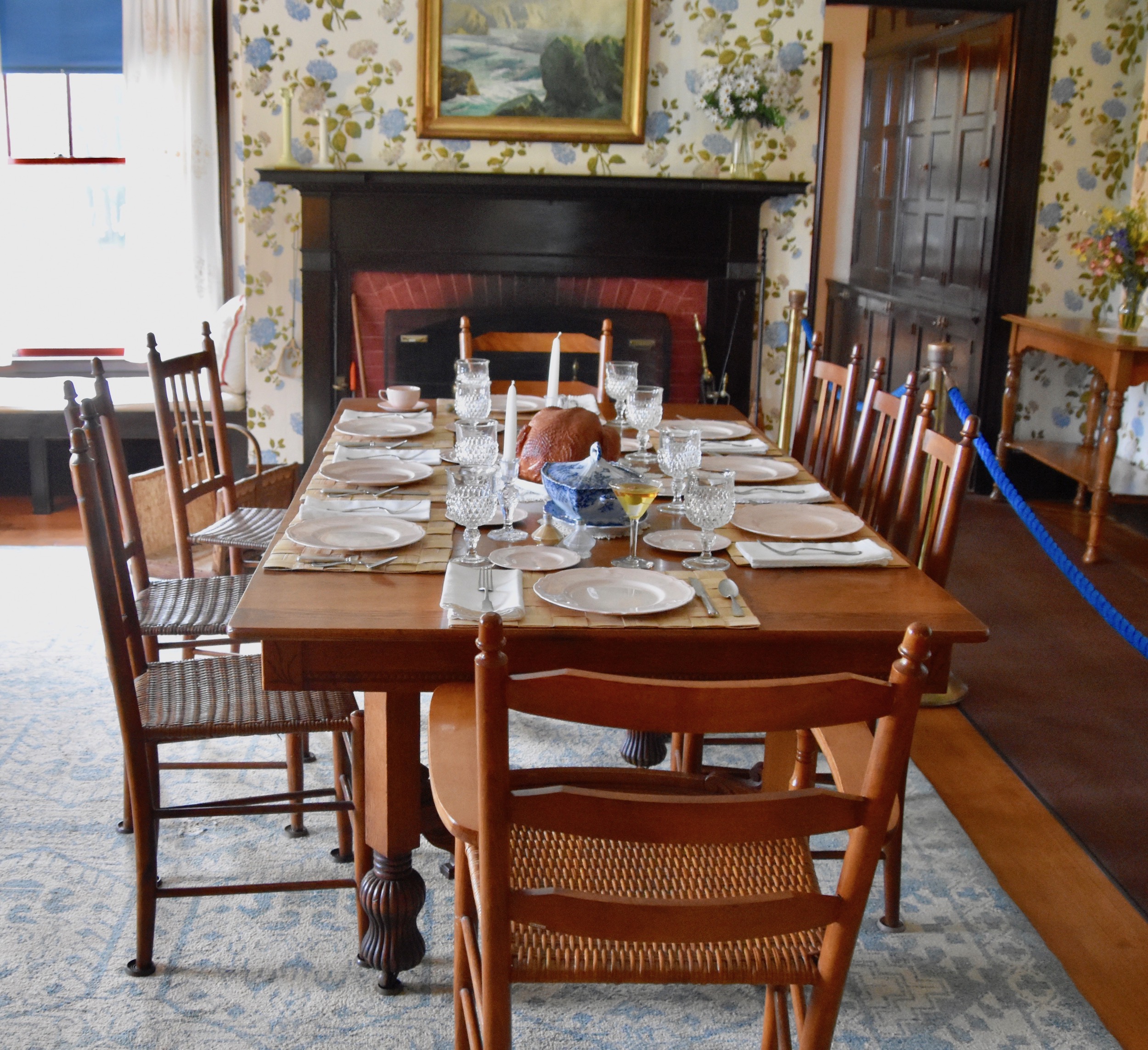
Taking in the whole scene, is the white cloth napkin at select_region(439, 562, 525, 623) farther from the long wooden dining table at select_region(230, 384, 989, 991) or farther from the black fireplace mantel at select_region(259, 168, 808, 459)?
the black fireplace mantel at select_region(259, 168, 808, 459)

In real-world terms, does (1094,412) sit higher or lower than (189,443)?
lower

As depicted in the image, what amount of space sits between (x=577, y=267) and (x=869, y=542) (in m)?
2.98

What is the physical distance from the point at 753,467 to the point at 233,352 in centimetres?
332

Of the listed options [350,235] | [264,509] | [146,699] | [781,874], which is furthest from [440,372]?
[781,874]

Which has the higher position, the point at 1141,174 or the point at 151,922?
the point at 1141,174

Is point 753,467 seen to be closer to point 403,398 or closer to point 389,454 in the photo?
point 389,454

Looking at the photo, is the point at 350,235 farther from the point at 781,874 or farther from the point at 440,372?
the point at 781,874

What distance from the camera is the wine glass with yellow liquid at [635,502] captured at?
1957mm

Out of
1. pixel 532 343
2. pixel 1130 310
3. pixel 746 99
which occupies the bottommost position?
pixel 532 343

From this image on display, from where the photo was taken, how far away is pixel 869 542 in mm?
2094

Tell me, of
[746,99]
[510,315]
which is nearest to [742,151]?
[746,99]

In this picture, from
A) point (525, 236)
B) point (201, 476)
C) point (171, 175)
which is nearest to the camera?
point (201, 476)

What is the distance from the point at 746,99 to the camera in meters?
4.59

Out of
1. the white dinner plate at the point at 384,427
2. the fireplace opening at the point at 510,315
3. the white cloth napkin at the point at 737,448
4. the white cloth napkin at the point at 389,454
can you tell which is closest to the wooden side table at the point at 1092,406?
the fireplace opening at the point at 510,315
